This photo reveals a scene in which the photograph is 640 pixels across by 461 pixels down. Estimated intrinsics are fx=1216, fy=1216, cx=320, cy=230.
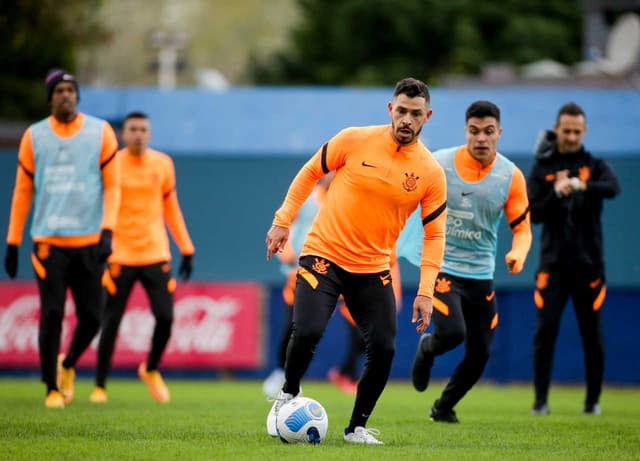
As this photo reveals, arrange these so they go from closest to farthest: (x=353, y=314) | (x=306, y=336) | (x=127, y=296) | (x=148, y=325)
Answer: (x=306, y=336) → (x=353, y=314) → (x=127, y=296) → (x=148, y=325)

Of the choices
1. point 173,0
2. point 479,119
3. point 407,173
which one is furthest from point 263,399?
point 173,0

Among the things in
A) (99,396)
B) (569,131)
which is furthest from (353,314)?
(99,396)

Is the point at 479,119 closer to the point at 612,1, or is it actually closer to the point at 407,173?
the point at 407,173

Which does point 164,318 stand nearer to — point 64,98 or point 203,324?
point 64,98

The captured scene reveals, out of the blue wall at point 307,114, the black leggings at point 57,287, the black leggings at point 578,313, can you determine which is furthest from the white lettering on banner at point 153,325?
the black leggings at point 578,313

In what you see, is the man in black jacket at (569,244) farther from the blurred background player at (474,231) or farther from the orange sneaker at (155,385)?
the orange sneaker at (155,385)

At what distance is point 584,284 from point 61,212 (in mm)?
4846

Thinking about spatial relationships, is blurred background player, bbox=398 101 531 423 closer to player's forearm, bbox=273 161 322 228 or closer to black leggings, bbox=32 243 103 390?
player's forearm, bbox=273 161 322 228

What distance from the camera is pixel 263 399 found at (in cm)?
1328

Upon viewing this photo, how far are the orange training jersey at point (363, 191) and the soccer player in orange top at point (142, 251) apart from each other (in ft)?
13.9

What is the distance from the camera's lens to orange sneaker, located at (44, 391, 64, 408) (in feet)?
34.8

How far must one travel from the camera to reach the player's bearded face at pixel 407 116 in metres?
7.93

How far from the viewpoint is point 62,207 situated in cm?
1066

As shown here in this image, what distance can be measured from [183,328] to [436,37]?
3275 cm
